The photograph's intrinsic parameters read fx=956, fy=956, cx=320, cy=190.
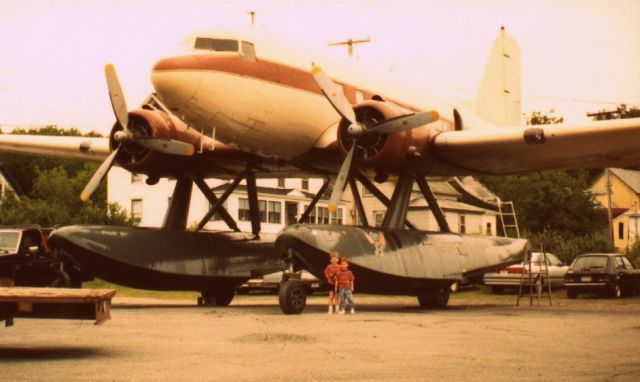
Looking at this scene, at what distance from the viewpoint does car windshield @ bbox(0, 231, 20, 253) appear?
24.8 m

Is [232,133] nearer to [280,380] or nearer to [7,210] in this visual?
[280,380]

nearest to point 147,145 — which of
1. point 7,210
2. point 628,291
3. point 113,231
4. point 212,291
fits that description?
point 113,231

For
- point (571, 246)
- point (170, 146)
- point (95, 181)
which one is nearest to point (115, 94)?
point (170, 146)

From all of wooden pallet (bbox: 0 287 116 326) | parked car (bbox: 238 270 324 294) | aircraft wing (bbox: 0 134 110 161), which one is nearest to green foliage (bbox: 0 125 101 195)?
parked car (bbox: 238 270 324 294)

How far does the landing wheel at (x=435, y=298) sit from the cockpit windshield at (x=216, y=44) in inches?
319

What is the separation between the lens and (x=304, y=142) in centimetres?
2478

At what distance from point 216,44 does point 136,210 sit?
126 ft

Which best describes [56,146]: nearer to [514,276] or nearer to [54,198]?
[514,276]

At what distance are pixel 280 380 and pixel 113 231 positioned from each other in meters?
14.3

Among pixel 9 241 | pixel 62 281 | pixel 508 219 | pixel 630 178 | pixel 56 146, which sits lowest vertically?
pixel 62 281

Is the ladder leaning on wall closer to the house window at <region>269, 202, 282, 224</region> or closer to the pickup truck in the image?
the house window at <region>269, 202, 282, 224</region>

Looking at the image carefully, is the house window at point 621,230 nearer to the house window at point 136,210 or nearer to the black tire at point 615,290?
the house window at point 136,210

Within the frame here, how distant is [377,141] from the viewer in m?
23.2

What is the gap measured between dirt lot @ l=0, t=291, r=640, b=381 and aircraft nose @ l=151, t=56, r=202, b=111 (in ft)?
16.7
